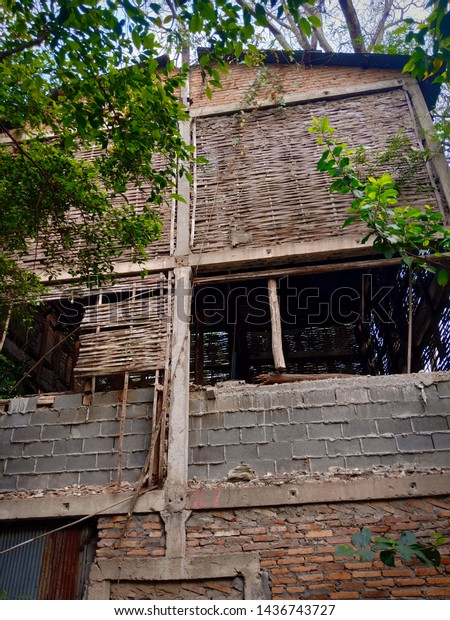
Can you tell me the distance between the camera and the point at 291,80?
25.4 ft

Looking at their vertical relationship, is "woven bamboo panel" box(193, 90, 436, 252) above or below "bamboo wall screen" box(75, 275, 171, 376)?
above

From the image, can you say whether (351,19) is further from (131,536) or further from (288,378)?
(131,536)

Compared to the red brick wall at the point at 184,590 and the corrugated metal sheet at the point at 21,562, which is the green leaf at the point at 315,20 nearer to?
the red brick wall at the point at 184,590

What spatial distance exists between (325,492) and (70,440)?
2693mm

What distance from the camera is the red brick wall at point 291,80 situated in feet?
24.4

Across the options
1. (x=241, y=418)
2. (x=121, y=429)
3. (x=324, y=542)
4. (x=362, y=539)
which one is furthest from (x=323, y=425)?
(x=121, y=429)

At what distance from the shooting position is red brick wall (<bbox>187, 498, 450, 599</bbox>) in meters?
4.25

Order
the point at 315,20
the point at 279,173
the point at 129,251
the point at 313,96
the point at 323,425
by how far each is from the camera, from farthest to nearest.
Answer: the point at 313,96
the point at 279,173
the point at 129,251
the point at 323,425
the point at 315,20

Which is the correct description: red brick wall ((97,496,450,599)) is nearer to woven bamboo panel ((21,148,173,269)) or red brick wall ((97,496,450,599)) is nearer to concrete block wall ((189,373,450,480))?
concrete block wall ((189,373,450,480))

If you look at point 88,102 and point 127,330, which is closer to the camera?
point 88,102

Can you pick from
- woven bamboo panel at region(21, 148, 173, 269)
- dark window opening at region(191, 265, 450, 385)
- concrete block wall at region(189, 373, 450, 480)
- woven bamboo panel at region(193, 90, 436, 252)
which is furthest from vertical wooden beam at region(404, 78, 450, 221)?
woven bamboo panel at region(21, 148, 173, 269)

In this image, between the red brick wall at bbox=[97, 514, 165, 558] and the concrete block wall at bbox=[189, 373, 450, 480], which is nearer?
the red brick wall at bbox=[97, 514, 165, 558]

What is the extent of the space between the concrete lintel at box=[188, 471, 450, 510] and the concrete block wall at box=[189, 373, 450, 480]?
0.17m

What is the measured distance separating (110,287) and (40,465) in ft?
7.20
